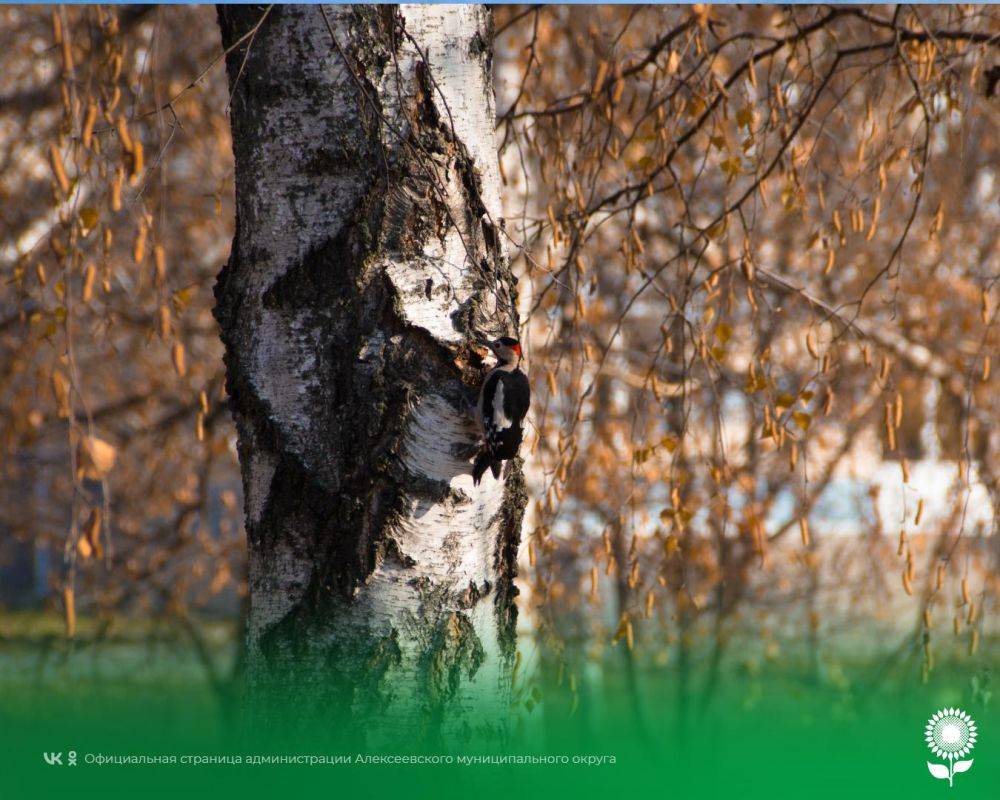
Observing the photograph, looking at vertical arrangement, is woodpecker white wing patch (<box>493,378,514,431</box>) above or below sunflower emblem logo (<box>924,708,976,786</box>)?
above

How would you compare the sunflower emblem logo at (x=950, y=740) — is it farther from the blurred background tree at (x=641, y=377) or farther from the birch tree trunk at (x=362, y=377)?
the birch tree trunk at (x=362, y=377)

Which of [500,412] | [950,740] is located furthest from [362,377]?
[950,740]

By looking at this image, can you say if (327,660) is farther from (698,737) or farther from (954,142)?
(698,737)

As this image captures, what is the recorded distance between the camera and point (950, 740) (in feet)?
6.39

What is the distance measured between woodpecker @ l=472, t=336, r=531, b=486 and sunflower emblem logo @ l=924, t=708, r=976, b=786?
120cm

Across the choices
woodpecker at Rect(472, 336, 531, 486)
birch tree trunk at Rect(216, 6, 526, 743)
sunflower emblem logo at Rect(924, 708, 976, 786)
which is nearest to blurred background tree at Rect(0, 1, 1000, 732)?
sunflower emblem logo at Rect(924, 708, 976, 786)

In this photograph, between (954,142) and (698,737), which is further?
(698,737)

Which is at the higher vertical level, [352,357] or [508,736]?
[352,357]

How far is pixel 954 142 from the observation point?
12.5ft

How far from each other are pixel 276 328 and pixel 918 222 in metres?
Result: 3.92

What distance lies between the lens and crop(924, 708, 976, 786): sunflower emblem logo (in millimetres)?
1924

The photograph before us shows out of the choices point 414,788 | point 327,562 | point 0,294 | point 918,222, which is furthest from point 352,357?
point 0,294

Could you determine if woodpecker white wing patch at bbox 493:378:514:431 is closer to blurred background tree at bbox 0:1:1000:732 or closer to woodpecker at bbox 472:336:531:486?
woodpecker at bbox 472:336:531:486

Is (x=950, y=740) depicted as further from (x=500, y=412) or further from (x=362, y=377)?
(x=362, y=377)
